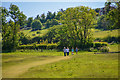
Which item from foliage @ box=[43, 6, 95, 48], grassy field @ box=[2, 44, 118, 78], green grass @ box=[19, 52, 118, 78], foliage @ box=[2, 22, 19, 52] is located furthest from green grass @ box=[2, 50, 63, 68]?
foliage @ box=[2, 22, 19, 52]

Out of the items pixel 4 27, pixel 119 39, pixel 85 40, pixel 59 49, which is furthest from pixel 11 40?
pixel 119 39

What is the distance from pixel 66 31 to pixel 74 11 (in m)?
7.55

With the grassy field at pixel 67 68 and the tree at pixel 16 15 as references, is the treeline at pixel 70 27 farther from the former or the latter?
the grassy field at pixel 67 68

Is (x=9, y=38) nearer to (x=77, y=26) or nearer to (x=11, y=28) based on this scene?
(x=11, y=28)

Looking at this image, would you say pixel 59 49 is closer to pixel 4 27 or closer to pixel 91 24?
pixel 91 24

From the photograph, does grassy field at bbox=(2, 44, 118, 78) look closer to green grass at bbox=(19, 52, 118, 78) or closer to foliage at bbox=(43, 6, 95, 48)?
green grass at bbox=(19, 52, 118, 78)

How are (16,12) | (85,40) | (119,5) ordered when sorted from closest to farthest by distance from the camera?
(119,5), (85,40), (16,12)

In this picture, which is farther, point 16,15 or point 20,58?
point 16,15

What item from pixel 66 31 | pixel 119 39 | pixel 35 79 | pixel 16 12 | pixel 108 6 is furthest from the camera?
pixel 119 39

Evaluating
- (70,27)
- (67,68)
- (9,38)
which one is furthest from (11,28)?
(67,68)

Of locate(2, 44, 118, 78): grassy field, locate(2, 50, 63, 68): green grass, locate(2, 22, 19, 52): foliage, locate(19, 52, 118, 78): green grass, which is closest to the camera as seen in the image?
locate(19, 52, 118, 78): green grass

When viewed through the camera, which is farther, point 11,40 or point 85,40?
point 11,40

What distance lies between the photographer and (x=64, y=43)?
54.6m

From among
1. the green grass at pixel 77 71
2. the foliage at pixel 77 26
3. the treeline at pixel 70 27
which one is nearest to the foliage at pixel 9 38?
the treeline at pixel 70 27
